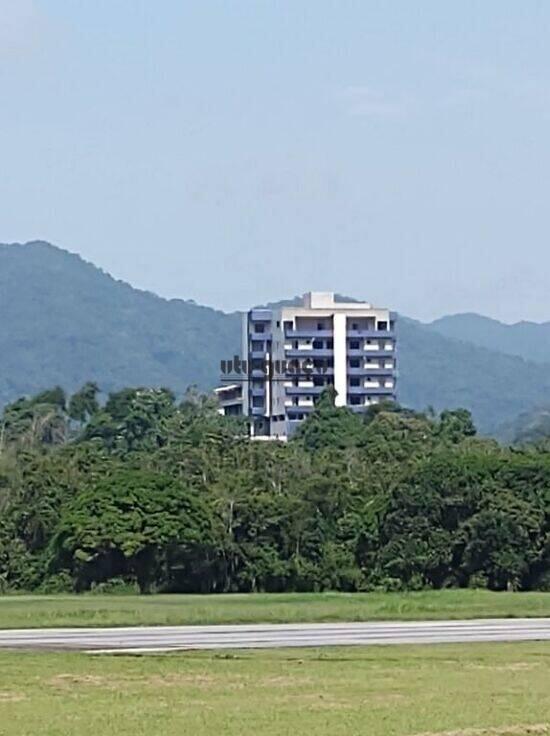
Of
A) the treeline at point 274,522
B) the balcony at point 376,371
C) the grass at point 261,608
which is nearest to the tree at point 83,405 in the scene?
the treeline at point 274,522

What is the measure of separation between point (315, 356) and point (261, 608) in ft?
369

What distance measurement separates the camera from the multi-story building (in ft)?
523

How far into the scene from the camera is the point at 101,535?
66.2 meters

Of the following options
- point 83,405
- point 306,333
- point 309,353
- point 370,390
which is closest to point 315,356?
point 309,353

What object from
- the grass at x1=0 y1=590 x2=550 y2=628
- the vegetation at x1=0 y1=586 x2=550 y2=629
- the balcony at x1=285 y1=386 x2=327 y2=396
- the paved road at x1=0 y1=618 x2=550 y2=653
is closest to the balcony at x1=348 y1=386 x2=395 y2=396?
the balcony at x1=285 y1=386 x2=327 y2=396

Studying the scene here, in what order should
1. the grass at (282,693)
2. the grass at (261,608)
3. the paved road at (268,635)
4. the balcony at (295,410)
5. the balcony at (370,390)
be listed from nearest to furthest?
the grass at (282,693) → the paved road at (268,635) → the grass at (261,608) → the balcony at (295,410) → the balcony at (370,390)

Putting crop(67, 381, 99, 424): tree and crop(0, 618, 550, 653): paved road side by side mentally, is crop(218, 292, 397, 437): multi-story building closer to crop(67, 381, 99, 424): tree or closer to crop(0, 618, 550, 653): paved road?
crop(67, 381, 99, 424): tree

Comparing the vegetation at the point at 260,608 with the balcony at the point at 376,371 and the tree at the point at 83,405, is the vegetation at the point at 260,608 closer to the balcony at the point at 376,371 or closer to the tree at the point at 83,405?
the tree at the point at 83,405

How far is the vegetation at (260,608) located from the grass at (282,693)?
1359 cm

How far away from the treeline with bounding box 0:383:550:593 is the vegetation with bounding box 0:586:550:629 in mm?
2940

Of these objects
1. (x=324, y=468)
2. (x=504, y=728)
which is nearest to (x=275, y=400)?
(x=324, y=468)

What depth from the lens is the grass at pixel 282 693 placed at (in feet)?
66.8

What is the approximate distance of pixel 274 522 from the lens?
7031cm

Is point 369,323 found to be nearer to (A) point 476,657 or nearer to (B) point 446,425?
(B) point 446,425
